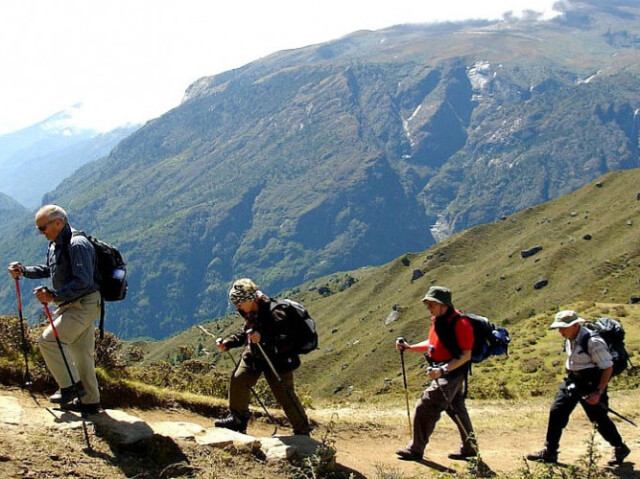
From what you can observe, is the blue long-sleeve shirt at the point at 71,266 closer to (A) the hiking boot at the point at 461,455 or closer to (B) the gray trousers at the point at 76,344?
(B) the gray trousers at the point at 76,344

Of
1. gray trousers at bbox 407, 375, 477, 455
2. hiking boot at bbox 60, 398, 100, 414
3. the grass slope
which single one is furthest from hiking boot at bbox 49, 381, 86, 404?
the grass slope

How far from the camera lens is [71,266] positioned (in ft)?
27.5

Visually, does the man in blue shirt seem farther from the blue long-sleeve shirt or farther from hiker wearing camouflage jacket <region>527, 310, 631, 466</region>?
hiker wearing camouflage jacket <region>527, 310, 631, 466</region>

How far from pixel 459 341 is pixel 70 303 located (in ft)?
19.4

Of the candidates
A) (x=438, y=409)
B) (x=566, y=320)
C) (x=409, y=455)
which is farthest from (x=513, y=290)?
(x=438, y=409)

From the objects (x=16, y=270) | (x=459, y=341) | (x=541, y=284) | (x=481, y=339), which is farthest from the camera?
(x=541, y=284)

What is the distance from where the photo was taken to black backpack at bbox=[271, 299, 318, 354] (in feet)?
30.1

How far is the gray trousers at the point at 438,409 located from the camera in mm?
9734

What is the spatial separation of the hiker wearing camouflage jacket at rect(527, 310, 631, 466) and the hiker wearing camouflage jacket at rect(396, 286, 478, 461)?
59.4 inches

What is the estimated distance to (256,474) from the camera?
832 cm

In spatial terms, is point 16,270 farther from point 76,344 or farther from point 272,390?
point 272,390

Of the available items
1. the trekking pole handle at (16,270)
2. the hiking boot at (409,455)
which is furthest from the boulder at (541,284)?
the trekking pole handle at (16,270)

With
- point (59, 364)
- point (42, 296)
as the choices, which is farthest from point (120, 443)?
point (42, 296)

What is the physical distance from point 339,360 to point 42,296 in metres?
110
